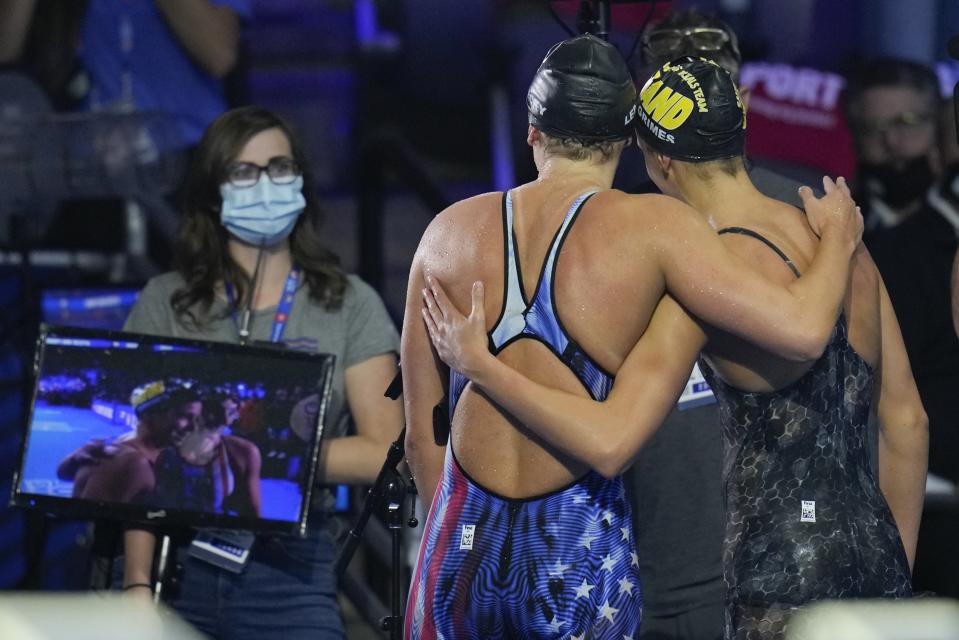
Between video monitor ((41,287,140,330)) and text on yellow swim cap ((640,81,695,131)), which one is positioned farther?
video monitor ((41,287,140,330))

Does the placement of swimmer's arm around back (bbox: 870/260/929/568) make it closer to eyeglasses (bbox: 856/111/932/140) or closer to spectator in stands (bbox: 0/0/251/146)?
eyeglasses (bbox: 856/111/932/140)

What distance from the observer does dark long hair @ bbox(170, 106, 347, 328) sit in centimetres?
381

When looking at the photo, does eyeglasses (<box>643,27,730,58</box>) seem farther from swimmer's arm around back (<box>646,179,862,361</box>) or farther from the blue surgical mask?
swimmer's arm around back (<box>646,179,862,361</box>)

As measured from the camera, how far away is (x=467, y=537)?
9.21 feet

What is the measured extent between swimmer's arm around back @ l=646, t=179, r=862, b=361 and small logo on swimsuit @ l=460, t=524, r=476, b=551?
613mm

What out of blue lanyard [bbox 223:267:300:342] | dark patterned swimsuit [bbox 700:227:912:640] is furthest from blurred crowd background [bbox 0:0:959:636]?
dark patterned swimsuit [bbox 700:227:912:640]

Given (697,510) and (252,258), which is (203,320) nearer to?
(252,258)

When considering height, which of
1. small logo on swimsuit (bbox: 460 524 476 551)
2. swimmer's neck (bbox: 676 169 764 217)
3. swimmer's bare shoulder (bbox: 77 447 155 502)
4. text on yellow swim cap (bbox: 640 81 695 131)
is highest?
text on yellow swim cap (bbox: 640 81 695 131)

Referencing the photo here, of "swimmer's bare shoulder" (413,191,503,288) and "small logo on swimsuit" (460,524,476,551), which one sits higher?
"swimmer's bare shoulder" (413,191,503,288)

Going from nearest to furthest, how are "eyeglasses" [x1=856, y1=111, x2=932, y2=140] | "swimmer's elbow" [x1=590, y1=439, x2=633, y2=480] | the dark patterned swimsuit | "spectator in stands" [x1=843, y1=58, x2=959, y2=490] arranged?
"swimmer's elbow" [x1=590, y1=439, x2=633, y2=480]
the dark patterned swimsuit
"spectator in stands" [x1=843, y1=58, x2=959, y2=490]
"eyeglasses" [x1=856, y1=111, x2=932, y2=140]

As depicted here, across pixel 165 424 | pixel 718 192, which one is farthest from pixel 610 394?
pixel 165 424

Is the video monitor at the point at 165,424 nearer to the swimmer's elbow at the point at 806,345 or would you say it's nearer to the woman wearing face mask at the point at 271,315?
the woman wearing face mask at the point at 271,315

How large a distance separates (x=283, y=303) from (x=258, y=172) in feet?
1.23

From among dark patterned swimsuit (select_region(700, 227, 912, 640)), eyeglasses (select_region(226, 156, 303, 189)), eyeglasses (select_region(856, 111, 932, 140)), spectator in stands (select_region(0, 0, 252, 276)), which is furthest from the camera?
eyeglasses (select_region(856, 111, 932, 140))
